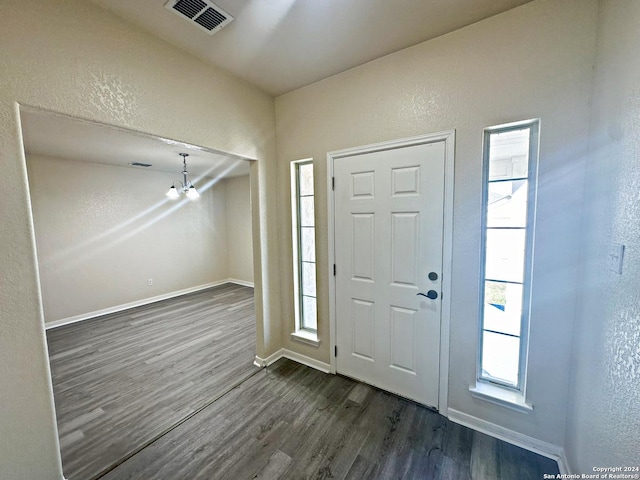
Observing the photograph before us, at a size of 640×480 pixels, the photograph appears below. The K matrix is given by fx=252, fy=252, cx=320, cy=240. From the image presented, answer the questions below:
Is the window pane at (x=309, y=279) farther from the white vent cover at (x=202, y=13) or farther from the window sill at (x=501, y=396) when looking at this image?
the white vent cover at (x=202, y=13)

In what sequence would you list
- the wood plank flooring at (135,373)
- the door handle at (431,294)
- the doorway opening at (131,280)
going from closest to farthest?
the wood plank flooring at (135,373)
the door handle at (431,294)
the doorway opening at (131,280)

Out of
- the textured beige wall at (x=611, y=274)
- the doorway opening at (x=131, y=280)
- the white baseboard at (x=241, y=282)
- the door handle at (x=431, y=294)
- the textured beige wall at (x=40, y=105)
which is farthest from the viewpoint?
the white baseboard at (x=241, y=282)

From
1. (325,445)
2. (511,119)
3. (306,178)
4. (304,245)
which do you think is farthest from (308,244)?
(511,119)

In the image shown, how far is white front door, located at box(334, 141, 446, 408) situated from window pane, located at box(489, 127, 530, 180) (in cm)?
32

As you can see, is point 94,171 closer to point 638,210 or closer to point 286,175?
point 286,175

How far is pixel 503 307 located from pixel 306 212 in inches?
A: 74.3

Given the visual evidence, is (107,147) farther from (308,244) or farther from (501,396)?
(501,396)

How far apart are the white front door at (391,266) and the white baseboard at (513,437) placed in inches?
7.3

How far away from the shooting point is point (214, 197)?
19.8 ft

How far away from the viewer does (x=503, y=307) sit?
180 cm

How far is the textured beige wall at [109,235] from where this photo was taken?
3.78 metres

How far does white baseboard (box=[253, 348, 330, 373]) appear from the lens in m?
2.64

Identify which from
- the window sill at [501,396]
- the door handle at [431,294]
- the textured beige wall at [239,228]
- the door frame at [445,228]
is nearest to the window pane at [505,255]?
the door frame at [445,228]

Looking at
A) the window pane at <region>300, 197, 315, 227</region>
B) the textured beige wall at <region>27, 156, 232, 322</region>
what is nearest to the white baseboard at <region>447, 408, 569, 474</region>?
the window pane at <region>300, 197, 315, 227</region>
